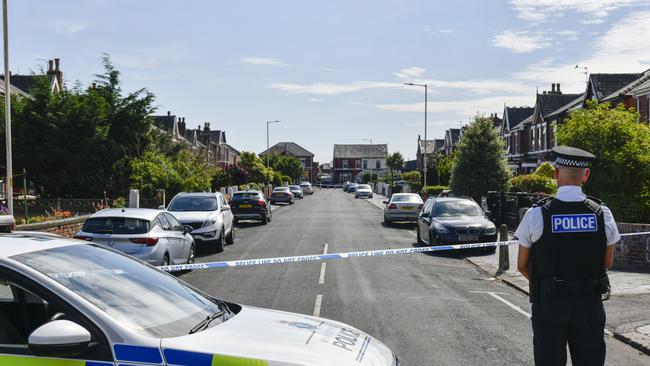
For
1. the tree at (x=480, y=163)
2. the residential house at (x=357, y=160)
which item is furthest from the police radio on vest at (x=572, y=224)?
the residential house at (x=357, y=160)

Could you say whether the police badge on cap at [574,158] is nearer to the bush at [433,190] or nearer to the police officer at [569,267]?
the police officer at [569,267]

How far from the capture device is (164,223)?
1303cm

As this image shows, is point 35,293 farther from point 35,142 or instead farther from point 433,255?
point 35,142

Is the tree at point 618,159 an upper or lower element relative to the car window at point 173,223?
upper

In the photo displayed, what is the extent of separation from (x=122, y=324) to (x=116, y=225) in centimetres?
915

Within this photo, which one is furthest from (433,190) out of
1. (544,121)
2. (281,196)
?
(281,196)

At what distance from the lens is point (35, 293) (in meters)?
3.46

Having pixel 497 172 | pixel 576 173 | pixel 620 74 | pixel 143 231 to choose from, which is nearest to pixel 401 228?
pixel 497 172

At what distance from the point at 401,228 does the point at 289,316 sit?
23.3 metres

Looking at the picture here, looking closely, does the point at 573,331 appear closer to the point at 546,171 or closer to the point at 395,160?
the point at 546,171

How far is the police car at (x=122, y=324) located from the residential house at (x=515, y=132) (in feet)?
172

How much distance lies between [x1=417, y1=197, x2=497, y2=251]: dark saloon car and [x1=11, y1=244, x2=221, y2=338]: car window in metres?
13.0

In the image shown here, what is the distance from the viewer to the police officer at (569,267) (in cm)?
434

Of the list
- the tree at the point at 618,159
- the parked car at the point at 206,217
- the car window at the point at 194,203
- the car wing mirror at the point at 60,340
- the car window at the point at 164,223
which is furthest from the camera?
the car window at the point at 194,203
